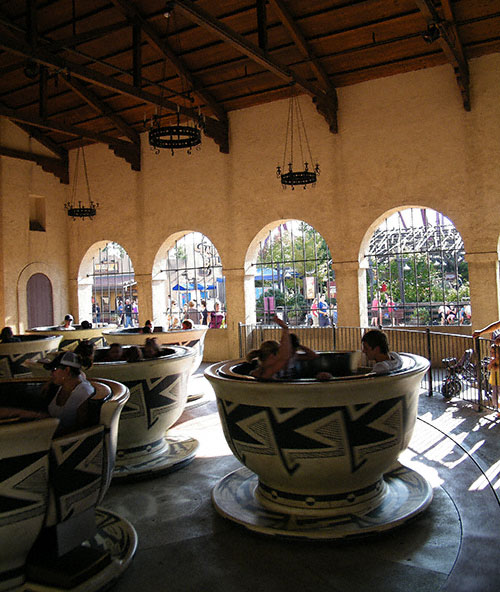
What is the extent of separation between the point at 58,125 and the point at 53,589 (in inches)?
509

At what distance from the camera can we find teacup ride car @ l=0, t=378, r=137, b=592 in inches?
118

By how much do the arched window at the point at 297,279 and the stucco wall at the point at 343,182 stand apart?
1236 millimetres

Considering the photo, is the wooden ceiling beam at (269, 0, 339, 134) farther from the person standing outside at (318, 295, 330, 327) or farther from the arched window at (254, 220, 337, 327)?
the person standing outside at (318, 295, 330, 327)

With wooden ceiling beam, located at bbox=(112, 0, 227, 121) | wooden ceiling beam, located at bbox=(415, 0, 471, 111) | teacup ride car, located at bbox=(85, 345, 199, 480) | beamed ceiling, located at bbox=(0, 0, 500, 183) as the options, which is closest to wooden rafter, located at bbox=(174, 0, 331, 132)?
beamed ceiling, located at bbox=(0, 0, 500, 183)

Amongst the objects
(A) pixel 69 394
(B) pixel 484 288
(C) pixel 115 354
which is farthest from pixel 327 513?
(B) pixel 484 288

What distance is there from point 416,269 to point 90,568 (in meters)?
13.1

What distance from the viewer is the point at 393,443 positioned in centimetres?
416

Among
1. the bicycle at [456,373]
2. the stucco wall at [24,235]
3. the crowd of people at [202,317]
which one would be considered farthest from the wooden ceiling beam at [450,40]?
the stucco wall at [24,235]

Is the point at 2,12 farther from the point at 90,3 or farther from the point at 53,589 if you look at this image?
the point at 53,589

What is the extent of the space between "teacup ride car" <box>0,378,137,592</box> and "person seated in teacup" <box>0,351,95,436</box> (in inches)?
3.5

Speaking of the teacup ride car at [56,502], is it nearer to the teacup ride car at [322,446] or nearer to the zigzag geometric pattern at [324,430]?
the teacup ride car at [322,446]

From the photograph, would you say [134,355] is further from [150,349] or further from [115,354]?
[115,354]

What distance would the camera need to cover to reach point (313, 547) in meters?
3.81

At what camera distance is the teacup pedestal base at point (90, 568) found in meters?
3.22
